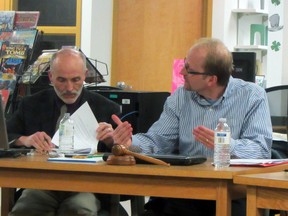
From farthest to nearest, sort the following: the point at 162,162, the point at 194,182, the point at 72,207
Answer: the point at 72,207 < the point at 162,162 < the point at 194,182

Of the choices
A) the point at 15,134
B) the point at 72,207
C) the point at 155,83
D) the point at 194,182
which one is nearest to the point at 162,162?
the point at 194,182

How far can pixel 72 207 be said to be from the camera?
2910 mm

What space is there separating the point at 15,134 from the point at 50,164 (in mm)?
915

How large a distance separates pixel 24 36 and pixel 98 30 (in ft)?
5.09

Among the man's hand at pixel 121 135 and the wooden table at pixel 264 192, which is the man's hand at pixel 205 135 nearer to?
the man's hand at pixel 121 135

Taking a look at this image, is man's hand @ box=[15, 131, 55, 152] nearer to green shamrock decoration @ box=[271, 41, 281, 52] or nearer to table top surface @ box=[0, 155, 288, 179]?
table top surface @ box=[0, 155, 288, 179]

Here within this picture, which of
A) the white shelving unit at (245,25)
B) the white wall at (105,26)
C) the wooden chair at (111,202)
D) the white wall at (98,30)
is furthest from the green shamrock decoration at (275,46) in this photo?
the wooden chair at (111,202)

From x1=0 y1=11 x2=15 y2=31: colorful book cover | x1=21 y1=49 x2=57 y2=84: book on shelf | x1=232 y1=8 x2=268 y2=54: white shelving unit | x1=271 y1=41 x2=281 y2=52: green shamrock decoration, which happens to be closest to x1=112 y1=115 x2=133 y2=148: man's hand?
x1=21 y1=49 x2=57 y2=84: book on shelf

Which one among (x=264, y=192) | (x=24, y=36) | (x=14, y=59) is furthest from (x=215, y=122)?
(x=24, y=36)

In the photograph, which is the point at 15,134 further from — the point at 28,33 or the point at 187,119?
the point at 28,33

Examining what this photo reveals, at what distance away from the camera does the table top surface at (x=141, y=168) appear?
224 centimetres

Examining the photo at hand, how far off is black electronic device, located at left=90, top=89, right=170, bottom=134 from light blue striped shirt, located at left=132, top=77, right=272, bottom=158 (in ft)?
4.74

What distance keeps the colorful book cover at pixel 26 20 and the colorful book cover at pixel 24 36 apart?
0.05m

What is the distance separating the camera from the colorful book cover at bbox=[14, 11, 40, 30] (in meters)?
5.60
